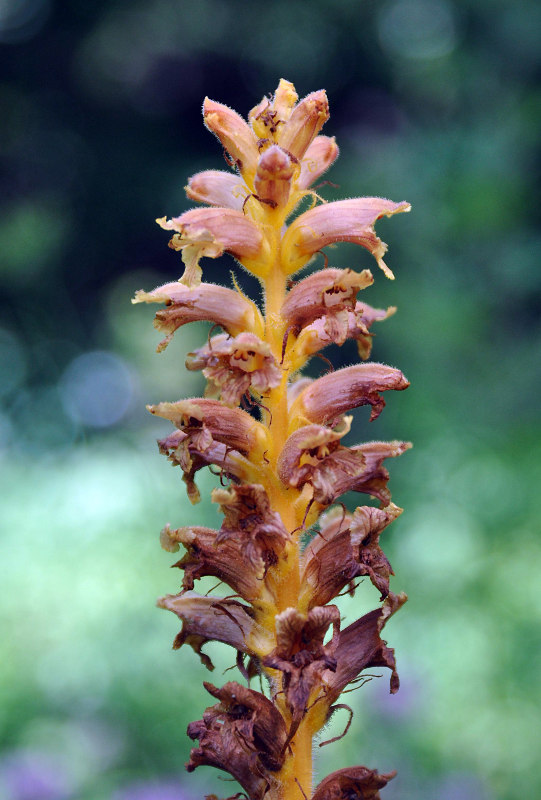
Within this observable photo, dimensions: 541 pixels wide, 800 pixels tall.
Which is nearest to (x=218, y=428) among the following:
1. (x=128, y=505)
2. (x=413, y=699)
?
(x=413, y=699)

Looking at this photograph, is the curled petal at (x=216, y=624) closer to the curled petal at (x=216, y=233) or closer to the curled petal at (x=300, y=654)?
the curled petal at (x=300, y=654)

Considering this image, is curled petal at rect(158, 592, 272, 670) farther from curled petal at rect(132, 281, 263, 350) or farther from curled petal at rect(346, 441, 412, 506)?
curled petal at rect(132, 281, 263, 350)

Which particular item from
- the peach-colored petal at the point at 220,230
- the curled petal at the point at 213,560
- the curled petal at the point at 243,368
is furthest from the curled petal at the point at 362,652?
the peach-colored petal at the point at 220,230

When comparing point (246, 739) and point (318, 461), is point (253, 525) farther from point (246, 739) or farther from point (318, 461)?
point (246, 739)

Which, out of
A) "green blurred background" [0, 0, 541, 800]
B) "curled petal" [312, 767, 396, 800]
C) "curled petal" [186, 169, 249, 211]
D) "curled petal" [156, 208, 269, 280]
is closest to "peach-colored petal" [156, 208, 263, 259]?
"curled petal" [156, 208, 269, 280]

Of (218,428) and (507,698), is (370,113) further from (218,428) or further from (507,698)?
(218,428)

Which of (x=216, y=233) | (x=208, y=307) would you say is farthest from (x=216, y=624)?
(x=216, y=233)
